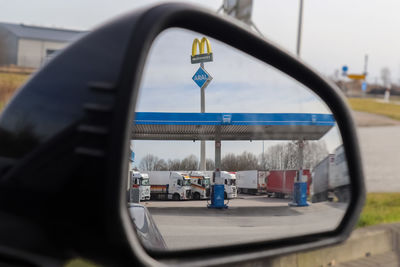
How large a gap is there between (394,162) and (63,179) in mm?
24749

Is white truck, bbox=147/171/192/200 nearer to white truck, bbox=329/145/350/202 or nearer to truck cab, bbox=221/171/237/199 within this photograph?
truck cab, bbox=221/171/237/199

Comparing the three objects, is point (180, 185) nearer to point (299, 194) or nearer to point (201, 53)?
point (201, 53)

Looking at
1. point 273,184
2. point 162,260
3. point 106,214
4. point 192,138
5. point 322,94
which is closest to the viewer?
point 106,214

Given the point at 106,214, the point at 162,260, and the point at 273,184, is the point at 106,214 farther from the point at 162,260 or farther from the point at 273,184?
the point at 273,184

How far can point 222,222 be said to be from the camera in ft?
4.80

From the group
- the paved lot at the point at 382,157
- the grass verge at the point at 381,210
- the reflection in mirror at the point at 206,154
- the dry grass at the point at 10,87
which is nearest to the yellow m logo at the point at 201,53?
the reflection in mirror at the point at 206,154

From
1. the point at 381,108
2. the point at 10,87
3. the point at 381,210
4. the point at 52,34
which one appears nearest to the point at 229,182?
the point at 10,87

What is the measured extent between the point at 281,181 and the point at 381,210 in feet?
28.3

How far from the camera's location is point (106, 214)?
2.90 feet

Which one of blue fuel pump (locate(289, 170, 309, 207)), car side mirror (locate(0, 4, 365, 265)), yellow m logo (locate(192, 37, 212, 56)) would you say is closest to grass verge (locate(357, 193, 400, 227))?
blue fuel pump (locate(289, 170, 309, 207))

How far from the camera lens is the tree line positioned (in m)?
1.40

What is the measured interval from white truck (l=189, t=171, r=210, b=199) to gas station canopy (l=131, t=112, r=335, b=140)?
104mm

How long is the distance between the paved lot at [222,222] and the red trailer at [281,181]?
0.13 ft

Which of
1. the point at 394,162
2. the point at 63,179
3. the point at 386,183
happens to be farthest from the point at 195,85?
the point at 394,162
